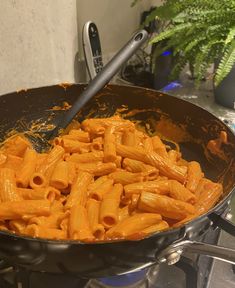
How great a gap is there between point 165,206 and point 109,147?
219mm

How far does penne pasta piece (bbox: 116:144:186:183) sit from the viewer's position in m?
0.71

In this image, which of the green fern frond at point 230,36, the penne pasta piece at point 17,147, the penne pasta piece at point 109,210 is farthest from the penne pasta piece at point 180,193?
the green fern frond at point 230,36

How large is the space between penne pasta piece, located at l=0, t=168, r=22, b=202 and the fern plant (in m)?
0.58

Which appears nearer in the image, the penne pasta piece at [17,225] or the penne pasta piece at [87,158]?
the penne pasta piece at [17,225]

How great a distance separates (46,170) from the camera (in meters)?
0.71

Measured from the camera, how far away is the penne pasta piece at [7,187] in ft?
2.00

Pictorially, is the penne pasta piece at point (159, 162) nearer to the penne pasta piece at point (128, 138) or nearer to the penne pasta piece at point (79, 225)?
the penne pasta piece at point (128, 138)

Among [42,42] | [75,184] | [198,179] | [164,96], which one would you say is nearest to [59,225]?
[75,184]

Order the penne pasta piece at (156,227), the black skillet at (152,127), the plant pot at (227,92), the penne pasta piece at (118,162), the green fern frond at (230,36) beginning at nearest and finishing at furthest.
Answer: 1. the black skillet at (152,127)
2. the penne pasta piece at (156,227)
3. the penne pasta piece at (118,162)
4. the green fern frond at (230,36)
5. the plant pot at (227,92)

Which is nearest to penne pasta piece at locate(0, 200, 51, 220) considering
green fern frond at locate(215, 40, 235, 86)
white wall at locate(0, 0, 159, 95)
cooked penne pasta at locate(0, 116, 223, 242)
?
cooked penne pasta at locate(0, 116, 223, 242)

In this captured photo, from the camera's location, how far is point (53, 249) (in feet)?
1.37

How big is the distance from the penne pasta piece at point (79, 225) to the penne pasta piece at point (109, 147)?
18 cm

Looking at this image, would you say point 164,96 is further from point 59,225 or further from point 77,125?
point 59,225

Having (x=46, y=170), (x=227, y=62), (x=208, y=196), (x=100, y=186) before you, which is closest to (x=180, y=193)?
(x=208, y=196)
